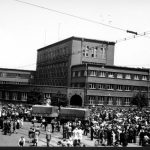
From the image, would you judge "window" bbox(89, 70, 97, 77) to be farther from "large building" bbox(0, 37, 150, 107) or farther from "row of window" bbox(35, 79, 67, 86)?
"row of window" bbox(35, 79, 67, 86)

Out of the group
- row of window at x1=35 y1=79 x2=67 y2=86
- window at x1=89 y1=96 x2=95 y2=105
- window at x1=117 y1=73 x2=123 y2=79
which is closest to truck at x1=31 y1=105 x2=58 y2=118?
window at x1=89 y1=96 x2=95 y2=105

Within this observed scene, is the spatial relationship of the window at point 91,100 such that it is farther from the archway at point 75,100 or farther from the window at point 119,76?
the window at point 119,76

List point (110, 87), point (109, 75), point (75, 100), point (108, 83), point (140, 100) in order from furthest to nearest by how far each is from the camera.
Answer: point (110, 87)
point (109, 75)
point (108, 83)
point (75, 100)
point (140, 100)

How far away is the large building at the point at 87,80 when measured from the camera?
62.5m

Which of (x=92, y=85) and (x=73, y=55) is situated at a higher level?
(x=73, y=55)

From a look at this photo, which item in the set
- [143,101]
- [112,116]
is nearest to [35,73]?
[143,101]

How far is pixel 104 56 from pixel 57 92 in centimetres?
1791

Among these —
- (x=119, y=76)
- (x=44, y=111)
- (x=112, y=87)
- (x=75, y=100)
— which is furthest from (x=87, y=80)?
(x=44, y=111)

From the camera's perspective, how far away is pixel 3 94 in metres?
69.6

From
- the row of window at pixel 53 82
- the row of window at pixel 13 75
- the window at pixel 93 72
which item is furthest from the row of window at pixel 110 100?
the row of window at pixel 13 75

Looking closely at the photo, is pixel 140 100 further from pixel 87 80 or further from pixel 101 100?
pixel 87 80

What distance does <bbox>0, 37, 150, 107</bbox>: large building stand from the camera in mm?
62469

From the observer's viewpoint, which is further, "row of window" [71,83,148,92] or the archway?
"row of window" [71,83,148,92]

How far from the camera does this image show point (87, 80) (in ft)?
205
